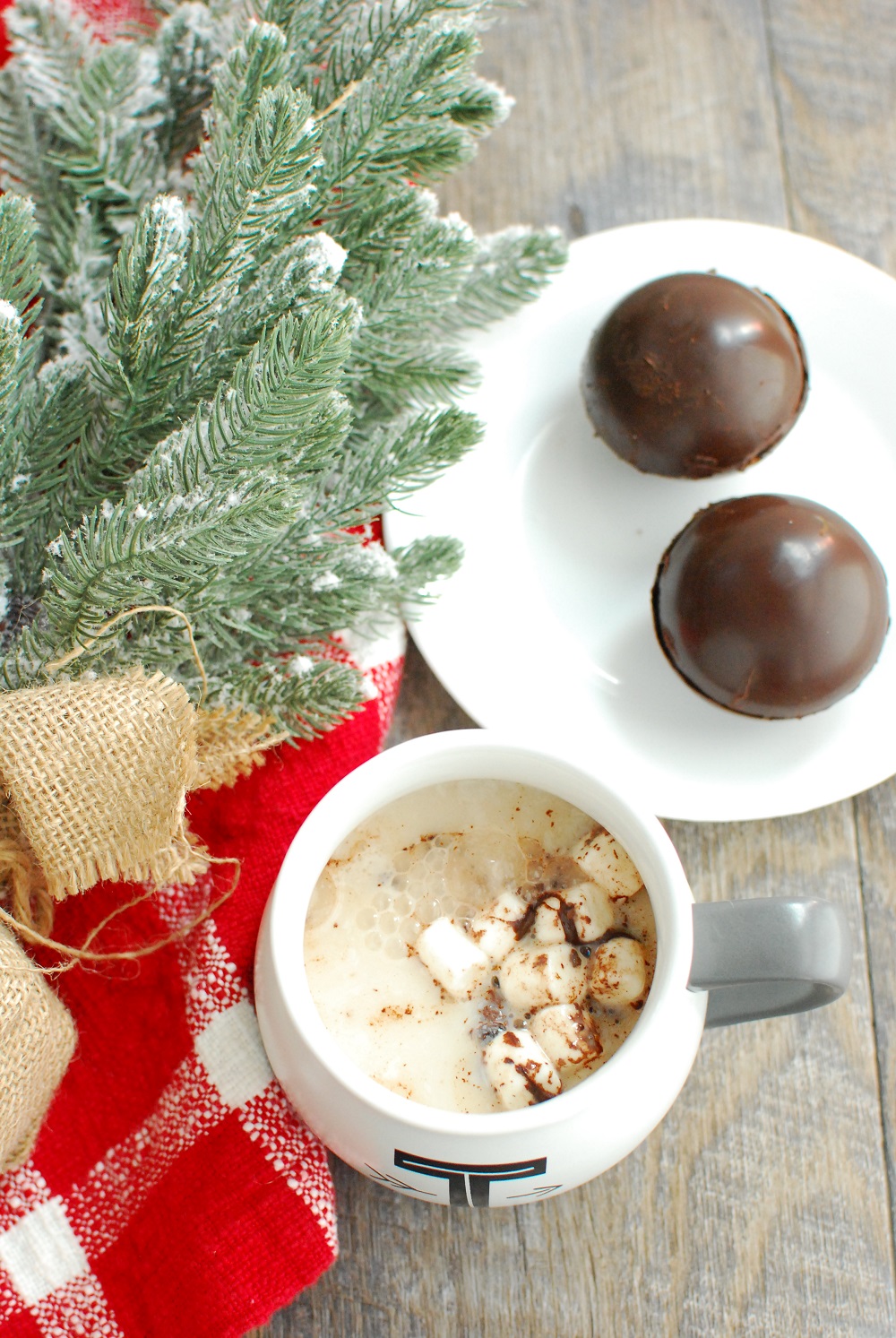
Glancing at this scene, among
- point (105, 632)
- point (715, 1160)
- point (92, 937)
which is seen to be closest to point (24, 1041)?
point (92, 937)

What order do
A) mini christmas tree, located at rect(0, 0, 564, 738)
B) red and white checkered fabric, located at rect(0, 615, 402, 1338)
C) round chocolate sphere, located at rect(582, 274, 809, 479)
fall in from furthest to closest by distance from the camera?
round chocolate sphere, located at rect(582, 274, 809, 479), red and white checkered fabric, located at rect(0, 615, 402, 1338), mini christmas tree, located at rect(0, 0, 564, 738)

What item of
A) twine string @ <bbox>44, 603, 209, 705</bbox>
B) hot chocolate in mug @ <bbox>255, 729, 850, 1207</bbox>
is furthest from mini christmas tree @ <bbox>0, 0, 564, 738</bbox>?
hot chocolate in mug @ <bbox>255, 729, 850, 1207</bbox>

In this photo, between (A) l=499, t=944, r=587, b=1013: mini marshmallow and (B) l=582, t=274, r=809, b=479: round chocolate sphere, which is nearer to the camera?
(A) l=499, t=944, r=587, b=1013: mini marshmallow

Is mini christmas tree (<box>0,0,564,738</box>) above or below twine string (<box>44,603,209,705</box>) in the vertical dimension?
above

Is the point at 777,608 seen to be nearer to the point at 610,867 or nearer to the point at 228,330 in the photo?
the point at 610,867

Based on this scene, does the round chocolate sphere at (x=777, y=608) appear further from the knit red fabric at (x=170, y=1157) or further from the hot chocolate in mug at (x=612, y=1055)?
the knit red fabric at (x=170, y=1157)

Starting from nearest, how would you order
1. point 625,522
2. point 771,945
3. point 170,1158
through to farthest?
1. point 771,945
2. point 170,1158
3. point 625,522

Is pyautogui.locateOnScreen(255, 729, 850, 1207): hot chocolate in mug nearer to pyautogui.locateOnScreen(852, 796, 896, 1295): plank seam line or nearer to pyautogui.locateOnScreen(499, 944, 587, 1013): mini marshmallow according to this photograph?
pyautogui.locateOnScreen(499, 944, 587, 1013): mini marshmallow

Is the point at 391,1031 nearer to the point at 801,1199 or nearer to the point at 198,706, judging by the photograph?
the point at 198,706
